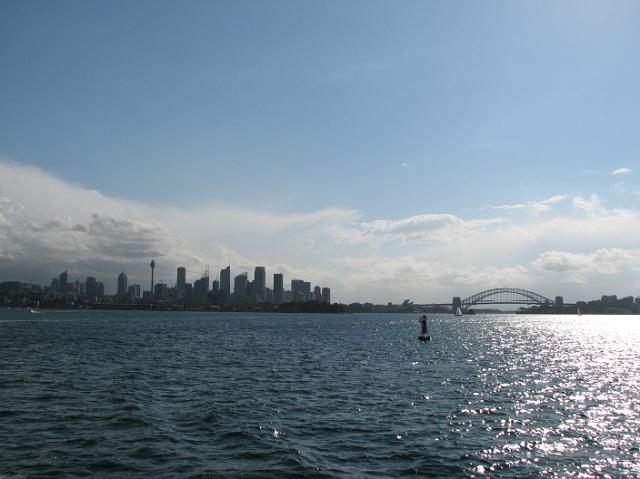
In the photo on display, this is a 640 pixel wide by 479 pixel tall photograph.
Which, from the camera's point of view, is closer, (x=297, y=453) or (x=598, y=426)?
(x=297, y=453)

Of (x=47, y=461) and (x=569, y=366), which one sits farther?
(x=569, y=366)

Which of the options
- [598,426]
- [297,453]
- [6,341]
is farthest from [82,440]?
[6,341]

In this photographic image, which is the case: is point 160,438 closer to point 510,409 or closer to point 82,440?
point 82,440

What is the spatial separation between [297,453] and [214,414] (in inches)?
315

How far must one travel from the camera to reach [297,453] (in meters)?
21.9

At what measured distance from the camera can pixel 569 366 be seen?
58812mm

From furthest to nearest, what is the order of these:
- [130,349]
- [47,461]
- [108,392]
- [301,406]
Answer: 1. [130,349]
2. [108,392]
3. [301,406]
4. [47,461]

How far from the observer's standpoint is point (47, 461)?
2008 cm

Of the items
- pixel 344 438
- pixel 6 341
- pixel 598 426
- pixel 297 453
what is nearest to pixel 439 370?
pixel 598 426

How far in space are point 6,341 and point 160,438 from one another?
64762 mm

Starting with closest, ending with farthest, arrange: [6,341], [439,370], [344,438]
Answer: [344,438]
[439,370]
[6,341]

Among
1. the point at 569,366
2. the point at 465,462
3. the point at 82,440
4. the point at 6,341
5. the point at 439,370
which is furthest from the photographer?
the point at 6,341

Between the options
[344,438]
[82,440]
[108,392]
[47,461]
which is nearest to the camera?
[47,461]

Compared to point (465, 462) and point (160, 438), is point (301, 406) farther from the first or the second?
point (465, 462)
